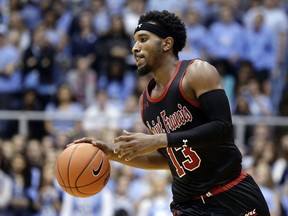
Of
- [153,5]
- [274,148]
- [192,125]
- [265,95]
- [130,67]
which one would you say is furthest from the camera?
[153,5]

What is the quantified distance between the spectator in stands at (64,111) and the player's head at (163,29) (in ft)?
21.2

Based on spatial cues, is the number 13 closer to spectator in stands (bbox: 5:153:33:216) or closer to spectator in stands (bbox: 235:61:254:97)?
spectator in stands (bbox: 5:153:33:216)

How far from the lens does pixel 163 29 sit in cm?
645

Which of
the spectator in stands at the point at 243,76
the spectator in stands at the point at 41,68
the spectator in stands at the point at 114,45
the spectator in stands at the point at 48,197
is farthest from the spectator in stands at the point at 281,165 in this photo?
the spectator in stands at the point at 41,68

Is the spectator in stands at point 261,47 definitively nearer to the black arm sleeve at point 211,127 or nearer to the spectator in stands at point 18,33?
the spectator in stands at point 18,33

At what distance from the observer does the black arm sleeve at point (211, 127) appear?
589 cm

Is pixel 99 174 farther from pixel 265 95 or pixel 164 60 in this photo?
pixel 265 95

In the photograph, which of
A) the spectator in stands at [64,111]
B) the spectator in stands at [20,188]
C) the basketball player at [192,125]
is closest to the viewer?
the basketball player at [192,125]

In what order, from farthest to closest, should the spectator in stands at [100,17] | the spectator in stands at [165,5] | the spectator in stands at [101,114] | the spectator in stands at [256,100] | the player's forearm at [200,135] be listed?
1. the spectator in stands at [165,5]
2. the spectator in stands at [100,17]
3. the spectator in stands at [256,100]
4. the spectator in stands at [101,114]
5. the player's forearm at [200,135]

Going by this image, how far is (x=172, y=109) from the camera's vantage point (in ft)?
20.8

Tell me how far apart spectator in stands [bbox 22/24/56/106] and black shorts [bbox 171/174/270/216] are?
8.13 m

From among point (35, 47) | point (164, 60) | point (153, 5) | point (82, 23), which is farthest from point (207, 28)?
point (164, 60)

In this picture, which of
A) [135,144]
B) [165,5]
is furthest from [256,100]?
[135,144]

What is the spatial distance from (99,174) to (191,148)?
828 millimetres
